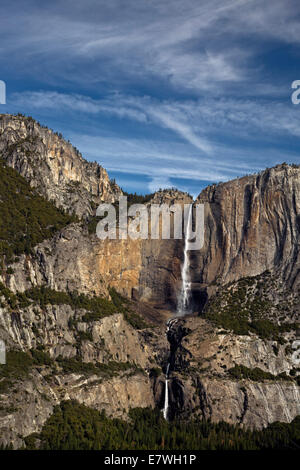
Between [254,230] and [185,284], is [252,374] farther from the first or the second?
[254,230]

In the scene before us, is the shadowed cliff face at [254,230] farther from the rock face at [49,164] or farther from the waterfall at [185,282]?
the rock face at [49,164]

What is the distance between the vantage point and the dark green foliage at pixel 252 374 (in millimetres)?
133125

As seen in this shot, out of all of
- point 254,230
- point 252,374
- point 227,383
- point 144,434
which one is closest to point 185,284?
point 254,230

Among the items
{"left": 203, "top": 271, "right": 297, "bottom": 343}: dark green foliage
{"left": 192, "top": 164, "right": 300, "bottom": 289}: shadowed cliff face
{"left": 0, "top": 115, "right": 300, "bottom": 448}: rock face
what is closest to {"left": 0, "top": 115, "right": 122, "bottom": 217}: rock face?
{"left": 0, "top": 115, "right": 300, "bottom": 448}: rock face

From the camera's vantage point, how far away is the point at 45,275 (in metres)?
138

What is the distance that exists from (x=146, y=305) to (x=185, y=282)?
1173 centimetres

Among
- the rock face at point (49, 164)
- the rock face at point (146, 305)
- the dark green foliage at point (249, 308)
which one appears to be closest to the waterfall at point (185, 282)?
the rock face at point (146, 305)

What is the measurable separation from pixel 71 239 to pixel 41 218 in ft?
30.5

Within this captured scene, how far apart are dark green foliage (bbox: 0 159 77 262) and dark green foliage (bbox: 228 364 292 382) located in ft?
161

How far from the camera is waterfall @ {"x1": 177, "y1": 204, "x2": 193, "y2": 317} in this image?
162 m

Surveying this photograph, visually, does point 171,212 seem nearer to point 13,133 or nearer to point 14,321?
point 13,133

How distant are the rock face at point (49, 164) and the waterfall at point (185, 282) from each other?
25.9 m

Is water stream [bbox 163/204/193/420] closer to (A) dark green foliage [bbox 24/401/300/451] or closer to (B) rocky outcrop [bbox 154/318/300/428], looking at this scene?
(B) rocky outcrop [bbox 154/318/300/428]
